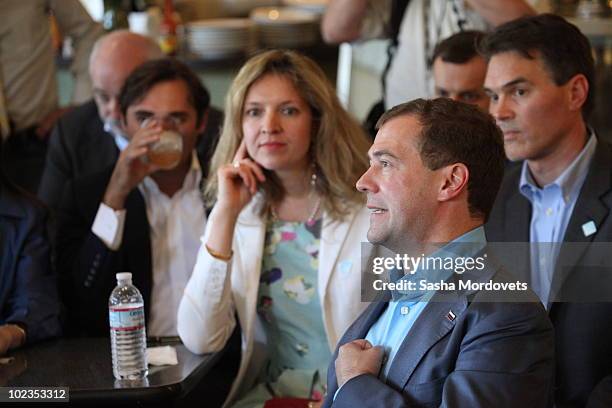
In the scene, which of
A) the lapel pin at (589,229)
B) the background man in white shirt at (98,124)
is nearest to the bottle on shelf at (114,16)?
the background man in white shirt at (98,124)

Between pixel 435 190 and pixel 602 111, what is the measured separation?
9.29 ft

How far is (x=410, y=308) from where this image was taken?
1842mm

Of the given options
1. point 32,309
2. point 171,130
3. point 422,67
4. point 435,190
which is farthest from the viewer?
point 422,67

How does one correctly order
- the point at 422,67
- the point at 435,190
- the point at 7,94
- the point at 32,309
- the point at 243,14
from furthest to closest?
the point at 243,14
the point at 7,94
the point at 422,67
the point at 32,309
the point at 435,190

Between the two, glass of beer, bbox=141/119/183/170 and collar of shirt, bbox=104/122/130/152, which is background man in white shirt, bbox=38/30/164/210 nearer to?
collar of shirt, bbox=104/122/130/152

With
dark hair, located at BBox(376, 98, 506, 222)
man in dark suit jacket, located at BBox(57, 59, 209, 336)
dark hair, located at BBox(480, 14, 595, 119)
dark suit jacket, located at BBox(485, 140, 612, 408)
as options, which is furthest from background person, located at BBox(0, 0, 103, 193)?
dark hair, located at BBox(376, 98, 506, 222)

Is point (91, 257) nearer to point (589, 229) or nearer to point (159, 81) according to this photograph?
→ point (159, 81)

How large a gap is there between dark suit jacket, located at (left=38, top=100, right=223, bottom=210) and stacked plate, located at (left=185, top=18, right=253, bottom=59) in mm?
1283

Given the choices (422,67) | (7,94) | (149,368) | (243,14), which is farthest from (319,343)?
(243,14)

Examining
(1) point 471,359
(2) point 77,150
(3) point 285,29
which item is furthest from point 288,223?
(3) point 285,29

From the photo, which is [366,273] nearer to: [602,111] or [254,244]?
[254,244]

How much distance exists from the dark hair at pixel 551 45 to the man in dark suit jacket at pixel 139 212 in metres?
0.96

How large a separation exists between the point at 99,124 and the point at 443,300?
2053 mm
